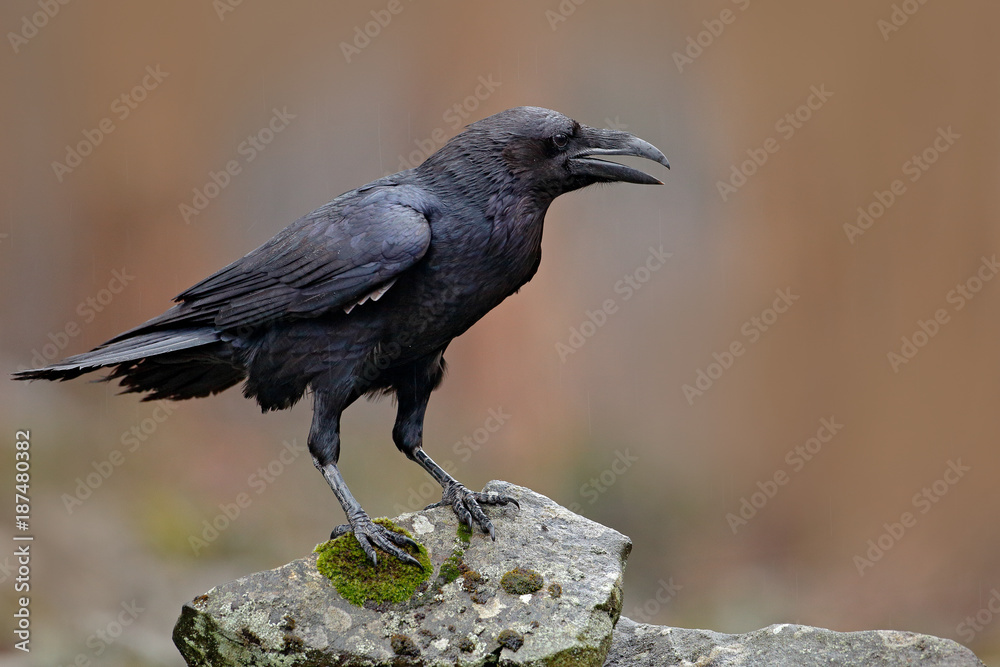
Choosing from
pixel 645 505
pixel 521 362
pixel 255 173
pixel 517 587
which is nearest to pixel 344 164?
pixel 255 173

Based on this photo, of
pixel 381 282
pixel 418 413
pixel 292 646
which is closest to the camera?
pixel 292 646

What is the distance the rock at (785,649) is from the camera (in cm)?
393

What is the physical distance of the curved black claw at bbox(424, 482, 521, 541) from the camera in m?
4.37

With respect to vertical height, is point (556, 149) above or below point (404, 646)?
above

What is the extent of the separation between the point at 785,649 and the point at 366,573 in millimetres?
1694

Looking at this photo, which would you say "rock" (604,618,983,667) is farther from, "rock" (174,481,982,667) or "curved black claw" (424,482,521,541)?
"curved black claw" (424,482,521,541)

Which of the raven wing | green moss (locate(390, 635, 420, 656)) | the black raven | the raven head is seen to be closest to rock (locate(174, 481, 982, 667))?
green moss (locate(390, 635, 420, 656))

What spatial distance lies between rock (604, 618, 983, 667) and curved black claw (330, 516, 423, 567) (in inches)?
39.5

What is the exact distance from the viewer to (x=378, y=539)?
13.8 feet

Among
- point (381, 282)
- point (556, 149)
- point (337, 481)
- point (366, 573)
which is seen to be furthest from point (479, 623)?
point (556, 149)

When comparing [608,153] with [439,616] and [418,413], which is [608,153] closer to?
[418,413]

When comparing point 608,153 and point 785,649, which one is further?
point 608,153

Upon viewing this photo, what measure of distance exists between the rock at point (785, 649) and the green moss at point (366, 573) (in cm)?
94

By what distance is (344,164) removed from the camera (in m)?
8.29
